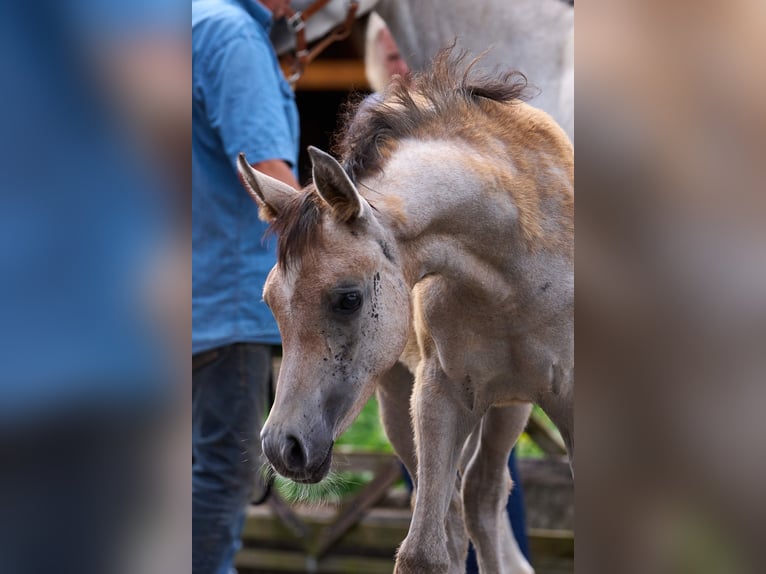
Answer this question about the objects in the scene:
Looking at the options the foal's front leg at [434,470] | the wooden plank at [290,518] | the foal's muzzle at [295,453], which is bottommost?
the wooden plank at [290,518]

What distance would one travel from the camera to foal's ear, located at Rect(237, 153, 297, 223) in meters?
1.72

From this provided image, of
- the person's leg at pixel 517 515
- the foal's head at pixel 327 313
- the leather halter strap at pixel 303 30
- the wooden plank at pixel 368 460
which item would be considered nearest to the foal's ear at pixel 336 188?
the foal's head at pixel 327 313

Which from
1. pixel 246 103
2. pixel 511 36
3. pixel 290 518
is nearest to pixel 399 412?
pixel 246 103

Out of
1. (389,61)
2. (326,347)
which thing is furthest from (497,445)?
(389,61)

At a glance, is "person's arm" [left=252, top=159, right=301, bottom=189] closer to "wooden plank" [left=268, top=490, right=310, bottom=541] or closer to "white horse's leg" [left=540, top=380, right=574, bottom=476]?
"white horse's leg" [left=540, top=380, right=574, bottom=476]

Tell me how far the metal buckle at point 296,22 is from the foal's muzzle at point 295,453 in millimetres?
1753

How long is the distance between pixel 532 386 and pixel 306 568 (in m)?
3.28

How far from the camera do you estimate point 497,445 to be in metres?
2.42

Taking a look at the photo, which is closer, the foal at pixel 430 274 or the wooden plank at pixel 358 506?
the foal at pixel 430 274

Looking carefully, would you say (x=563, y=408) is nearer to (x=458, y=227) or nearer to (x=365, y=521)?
(x=458, y=227)

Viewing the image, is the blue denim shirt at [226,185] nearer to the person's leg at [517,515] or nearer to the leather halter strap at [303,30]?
the leather halter strap at [303,30]

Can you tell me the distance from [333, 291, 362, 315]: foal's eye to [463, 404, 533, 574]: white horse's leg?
0.88 m

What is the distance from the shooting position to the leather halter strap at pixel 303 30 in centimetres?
302
